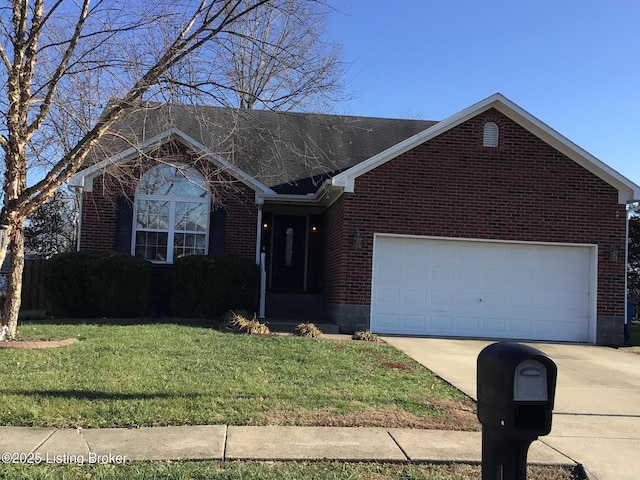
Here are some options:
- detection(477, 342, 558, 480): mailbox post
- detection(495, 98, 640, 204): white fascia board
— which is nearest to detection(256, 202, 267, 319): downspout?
detection(495, 98, 640, 204): white fascia board

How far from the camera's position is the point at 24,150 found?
30.0 ft

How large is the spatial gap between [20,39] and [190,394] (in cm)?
619

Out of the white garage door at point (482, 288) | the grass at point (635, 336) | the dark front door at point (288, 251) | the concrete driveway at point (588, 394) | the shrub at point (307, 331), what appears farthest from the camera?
the dark front door at point (288, 251)

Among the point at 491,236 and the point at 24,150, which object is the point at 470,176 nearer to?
the point at 491,236

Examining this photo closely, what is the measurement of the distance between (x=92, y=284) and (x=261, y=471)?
9464 mm

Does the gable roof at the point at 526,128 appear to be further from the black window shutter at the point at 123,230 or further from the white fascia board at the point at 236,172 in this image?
the black window shutter at the point at 123,230

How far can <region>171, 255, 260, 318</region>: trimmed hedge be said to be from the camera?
1283cm

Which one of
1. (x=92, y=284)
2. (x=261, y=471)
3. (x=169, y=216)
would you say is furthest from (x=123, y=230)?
(x=261, y=471)

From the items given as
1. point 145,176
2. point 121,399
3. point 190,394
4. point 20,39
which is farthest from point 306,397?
point 145,176

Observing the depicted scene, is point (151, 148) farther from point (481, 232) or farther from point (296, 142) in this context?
point (481, 232)

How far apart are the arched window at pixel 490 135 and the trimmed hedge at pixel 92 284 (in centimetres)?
821

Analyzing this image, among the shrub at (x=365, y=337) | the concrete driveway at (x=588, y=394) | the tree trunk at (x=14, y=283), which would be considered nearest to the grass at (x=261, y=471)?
the concrete driveway at (x=588, y=394)

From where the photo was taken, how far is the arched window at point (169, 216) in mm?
14109

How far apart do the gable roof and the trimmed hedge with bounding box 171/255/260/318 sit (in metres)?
2.95
